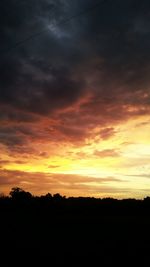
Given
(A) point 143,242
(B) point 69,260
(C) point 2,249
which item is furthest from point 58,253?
(A) point 143,242

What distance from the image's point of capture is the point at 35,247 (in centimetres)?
2198

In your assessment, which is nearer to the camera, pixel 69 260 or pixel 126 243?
pixel 69 260

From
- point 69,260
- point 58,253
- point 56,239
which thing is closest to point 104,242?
point 56,239

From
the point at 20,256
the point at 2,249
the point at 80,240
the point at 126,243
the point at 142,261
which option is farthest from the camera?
the point at 80,240

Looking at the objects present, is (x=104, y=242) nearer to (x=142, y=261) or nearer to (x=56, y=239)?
(x=56, y=239)

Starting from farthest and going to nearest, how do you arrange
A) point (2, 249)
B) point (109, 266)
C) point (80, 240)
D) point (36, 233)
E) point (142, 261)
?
point (36, 233) → point (80, 240) → point (2, 249) → point (142, 261) → point (109, 266)

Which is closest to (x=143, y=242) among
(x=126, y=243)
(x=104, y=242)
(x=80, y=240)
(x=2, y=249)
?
(x=126, y=243)

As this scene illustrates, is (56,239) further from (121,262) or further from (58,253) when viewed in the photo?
(121,262)

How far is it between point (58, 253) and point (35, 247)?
250 centimetres

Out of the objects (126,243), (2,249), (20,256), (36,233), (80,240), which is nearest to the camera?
(20,256)

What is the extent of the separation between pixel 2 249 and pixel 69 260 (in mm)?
4978

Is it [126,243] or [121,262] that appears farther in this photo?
[126,243]

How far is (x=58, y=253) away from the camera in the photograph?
20.0m

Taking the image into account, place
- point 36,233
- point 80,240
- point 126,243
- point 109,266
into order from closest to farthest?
point 109,266 → point 126,243 → point 80,240 → point 36,233
